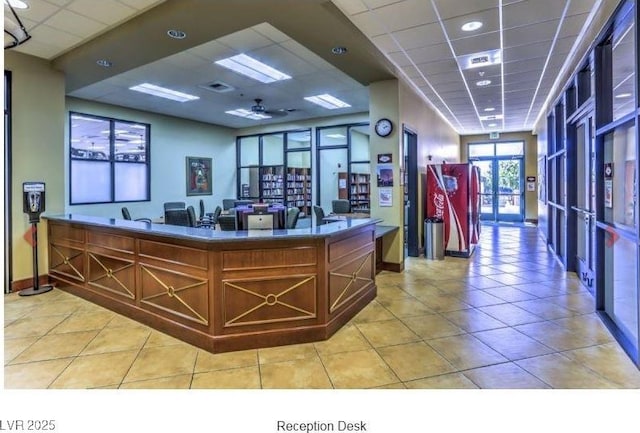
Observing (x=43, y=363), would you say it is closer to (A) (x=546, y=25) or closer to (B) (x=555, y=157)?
(A) (x=546, y=25)

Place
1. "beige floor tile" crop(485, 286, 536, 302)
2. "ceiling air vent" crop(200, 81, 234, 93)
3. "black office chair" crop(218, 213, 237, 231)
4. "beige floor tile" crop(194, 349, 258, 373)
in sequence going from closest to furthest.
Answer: "beige floor tile" crop(194, 349, 258, 373) → "black office chair" crop(218, 213, 237, 231) → "beige floor tile" crop(485, 286, 536, 302) → "ceiling air vent" crop(200, 81, 234, 93)

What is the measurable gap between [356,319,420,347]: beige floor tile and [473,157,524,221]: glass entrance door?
431 inches

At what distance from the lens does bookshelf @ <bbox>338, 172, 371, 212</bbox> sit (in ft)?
32.4

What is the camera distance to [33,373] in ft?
9.16

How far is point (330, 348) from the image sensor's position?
3.23 metres

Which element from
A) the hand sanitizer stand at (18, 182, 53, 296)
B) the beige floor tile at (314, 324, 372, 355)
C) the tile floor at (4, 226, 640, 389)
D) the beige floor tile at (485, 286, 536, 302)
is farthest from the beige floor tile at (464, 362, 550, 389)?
the hand sanitizer stand at (18, 182, 53, 296)

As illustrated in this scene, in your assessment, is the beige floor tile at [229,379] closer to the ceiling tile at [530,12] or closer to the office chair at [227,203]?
the ceiling tile at [530,12]

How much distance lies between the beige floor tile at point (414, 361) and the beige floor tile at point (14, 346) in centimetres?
313

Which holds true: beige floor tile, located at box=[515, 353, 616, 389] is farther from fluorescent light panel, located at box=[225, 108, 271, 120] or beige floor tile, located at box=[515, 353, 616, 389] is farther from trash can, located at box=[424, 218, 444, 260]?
fluorescent light panel, located at box=[225, 108, 271, 120]

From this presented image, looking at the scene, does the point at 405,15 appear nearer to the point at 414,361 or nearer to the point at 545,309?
the point at 414,361

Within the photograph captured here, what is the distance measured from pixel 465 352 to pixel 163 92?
6944 millimetres

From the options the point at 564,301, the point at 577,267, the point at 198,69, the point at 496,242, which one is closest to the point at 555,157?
the point at 577,267

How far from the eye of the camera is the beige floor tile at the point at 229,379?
8.63 ft

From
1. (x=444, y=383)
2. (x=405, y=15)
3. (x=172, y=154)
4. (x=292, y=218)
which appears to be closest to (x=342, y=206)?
(x=292, y=218)
